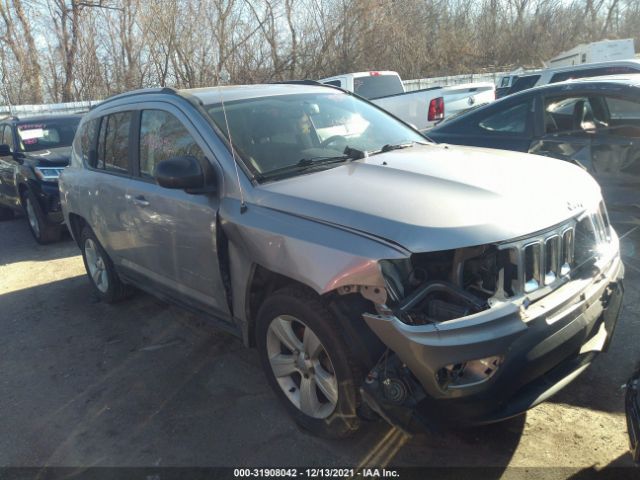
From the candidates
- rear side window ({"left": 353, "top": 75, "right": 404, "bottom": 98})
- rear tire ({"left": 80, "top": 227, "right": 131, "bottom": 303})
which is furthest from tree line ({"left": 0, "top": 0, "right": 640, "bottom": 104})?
rear tire ({"left": 80, "top": 227, "right": 131, "bottom": 303})

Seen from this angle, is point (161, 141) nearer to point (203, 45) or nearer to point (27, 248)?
point (27, 248)

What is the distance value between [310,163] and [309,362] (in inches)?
48.1

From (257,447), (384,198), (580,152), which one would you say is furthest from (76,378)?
(580,152)

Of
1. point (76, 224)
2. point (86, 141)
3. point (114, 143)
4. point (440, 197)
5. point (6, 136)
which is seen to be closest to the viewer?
point (440, 197)

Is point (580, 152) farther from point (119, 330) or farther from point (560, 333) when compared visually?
Answer: point (119, 330)

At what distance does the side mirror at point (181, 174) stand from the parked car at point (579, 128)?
3498 mm

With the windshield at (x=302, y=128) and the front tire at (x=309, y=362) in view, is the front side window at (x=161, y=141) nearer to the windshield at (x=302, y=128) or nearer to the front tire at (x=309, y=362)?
the windshield at (x=302, y=128)

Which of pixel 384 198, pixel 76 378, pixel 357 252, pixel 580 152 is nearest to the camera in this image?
pixel 357 252

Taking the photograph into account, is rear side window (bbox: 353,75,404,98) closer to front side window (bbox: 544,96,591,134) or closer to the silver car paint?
front side window (bbox: 544,96,591,134)

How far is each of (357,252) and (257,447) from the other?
133 centimetres

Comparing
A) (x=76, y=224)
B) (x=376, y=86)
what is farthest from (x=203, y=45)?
(x=76, y=224)

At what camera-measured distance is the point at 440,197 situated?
2.65m

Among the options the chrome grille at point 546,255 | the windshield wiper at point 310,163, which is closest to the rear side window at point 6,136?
the windshield wiper at point 310,163

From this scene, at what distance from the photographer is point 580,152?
515 centimetres
